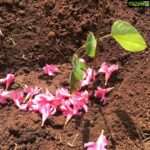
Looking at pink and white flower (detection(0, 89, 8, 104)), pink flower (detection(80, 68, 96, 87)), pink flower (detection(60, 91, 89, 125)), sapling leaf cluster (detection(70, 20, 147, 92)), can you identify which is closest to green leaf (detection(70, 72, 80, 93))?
sapling leaf cluster (detection(70, 20, 147, 92))

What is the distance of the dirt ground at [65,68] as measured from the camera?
213cm

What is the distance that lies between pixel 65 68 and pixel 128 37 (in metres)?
0.58

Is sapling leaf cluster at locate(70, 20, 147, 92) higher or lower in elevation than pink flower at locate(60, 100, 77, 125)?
higher

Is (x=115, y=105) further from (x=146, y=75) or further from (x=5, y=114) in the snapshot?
(x=5, y=114)

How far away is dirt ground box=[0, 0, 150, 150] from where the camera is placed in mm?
2133

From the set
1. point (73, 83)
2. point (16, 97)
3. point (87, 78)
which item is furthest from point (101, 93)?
point (16, 97)

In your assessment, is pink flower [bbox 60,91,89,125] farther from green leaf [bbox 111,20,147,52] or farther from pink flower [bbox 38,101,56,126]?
green leaf [bbox 111,20,147,52]

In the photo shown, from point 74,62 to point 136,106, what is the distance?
17.9 inches

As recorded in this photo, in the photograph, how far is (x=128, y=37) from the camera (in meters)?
2.05

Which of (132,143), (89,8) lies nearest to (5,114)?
(132,143)

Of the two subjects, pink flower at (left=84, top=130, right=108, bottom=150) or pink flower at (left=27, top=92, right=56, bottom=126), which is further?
pink flower at (left=27, top=92, right=56, bottom=126)

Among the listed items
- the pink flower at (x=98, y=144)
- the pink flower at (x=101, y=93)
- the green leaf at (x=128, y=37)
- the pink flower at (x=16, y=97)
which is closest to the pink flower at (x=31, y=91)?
the pink flower at (x=16, y=97)

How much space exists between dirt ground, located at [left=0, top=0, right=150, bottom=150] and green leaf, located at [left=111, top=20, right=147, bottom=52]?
359 millimetres

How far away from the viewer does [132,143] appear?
7.00ft
